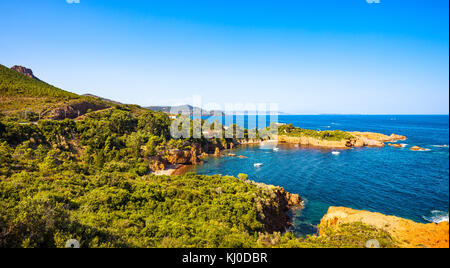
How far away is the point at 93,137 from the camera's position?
36.5 metres

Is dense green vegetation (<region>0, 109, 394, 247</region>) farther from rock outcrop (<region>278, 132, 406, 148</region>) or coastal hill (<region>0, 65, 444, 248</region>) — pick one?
rock outcrop (<region>278, 132, 406, 148</region>)

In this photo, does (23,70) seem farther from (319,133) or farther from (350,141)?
(350,141)

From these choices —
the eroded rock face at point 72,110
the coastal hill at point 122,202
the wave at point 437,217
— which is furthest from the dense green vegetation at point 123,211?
the eroded rock face at point 72,110

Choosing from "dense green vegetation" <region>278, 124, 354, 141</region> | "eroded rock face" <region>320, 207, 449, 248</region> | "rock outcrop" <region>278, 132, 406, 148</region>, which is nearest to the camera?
"eroded rock face" <region>320, 207, 449, 248</region>

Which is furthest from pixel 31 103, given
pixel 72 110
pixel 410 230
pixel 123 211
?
pixel 410 230

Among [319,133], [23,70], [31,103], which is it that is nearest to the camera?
[31,103]

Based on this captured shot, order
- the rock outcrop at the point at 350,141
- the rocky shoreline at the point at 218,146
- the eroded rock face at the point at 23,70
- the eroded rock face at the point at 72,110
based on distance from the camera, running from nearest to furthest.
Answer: the rocky shoreline at the point at 218,146 < the eroded rock face at the point at 72,110 < the rock outcrop at the point at 350,141 < the eroded rock face at the point at 23,70

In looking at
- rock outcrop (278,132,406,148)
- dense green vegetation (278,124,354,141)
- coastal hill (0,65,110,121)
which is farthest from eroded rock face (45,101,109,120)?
rock outcrop (278,132,406,148)

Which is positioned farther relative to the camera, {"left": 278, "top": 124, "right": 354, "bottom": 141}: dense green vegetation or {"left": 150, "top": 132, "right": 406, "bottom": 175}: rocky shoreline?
{"left": 278, "top": 124, "right": 354, "bottom": 141}: dense green vegetation

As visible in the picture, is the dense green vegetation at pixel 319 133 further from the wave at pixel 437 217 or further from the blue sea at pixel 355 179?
the wave at pixel 437 217

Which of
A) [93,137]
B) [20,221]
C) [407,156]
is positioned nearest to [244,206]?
[20,221]

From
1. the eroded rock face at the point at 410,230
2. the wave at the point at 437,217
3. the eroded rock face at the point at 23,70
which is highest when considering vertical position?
the eroded rock face at the point at 23,70
